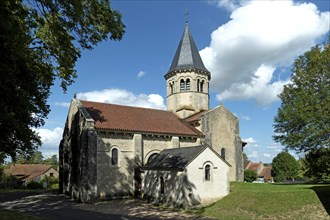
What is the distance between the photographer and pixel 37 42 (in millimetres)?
12938

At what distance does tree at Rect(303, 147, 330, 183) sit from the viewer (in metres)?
22.8

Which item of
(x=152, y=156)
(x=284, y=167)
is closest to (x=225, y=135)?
(x=152, y=156)

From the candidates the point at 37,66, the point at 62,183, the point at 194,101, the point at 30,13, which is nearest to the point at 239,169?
the point at 194,101

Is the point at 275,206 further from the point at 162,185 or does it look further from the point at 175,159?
the point at 162,185

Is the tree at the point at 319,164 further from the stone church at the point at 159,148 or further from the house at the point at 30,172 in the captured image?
the house at the point at 30,172

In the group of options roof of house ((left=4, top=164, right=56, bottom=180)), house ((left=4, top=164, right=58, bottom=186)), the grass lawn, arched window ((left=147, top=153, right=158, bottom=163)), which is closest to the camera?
the grass lawn

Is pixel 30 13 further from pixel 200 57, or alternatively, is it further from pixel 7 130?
pixel 200 57

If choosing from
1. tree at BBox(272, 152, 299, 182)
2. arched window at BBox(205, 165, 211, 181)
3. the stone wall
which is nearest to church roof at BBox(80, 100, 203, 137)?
the stone wall

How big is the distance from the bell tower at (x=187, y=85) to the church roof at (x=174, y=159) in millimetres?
9088

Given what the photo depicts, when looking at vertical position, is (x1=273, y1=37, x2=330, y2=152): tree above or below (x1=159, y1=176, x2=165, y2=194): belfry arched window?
above

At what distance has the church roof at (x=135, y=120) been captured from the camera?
89.6 feet

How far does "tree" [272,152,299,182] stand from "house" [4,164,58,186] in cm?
4341

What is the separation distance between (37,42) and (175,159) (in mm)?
14865

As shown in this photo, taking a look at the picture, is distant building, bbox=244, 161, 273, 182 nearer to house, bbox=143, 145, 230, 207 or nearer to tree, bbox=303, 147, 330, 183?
tree, bbox=303, 147, 330, 183
